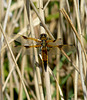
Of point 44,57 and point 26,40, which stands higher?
point 26,40

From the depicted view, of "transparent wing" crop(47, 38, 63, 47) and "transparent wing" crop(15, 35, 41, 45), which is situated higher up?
"transparent wing" crop(15, 35, 41, 45)

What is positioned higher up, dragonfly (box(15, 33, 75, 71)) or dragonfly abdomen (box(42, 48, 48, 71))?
dragonfly (box(15, 33, 75, 71))

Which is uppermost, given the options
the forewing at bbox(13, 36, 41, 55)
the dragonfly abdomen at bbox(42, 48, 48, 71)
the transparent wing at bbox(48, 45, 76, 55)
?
the forewing at bbox(13, 36, 41, 55)

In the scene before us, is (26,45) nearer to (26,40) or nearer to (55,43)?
(26,40)

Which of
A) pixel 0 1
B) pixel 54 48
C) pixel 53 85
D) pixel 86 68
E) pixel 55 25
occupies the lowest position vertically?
pixel 53 85

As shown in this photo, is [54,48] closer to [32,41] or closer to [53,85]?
[32,41]

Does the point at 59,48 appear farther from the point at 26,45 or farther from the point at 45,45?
the point at 26,45

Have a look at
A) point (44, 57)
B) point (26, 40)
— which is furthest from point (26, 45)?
point (44, 57)

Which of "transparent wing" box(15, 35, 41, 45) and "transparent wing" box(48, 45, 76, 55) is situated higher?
"transparent wing" box(15, 35, 41, 45)

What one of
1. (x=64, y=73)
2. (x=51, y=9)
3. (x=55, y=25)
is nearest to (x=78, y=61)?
(x=64, y=73)

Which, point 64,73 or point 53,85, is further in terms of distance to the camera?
point 64,73

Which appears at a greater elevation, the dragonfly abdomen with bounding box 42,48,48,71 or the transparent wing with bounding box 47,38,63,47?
the transparent wing with bounding box 47,38,63,47
